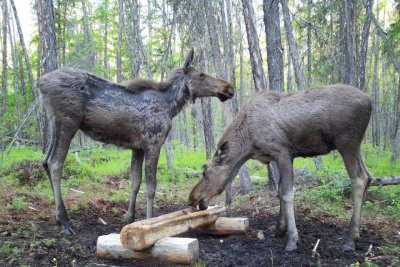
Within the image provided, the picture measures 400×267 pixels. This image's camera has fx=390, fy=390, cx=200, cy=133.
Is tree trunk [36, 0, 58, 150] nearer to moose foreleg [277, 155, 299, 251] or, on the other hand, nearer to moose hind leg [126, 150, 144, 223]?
moose hind leg [126, 150, 144, 223]

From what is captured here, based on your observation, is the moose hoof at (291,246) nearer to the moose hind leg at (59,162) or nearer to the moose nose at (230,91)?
the moose nose at (230,91)

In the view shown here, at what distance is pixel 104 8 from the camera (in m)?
19.5

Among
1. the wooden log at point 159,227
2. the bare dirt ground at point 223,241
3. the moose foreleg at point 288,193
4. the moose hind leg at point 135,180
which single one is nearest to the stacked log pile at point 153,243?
the wooden log at point 159,227

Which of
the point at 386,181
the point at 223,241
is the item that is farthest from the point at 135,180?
the point at 386,181

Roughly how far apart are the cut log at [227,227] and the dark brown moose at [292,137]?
484 millimetres

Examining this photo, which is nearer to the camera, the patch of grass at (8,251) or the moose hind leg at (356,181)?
the patch of grass at (8,251)

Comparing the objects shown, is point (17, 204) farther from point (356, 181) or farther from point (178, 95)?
point (356, 181)

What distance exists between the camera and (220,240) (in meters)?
6.23

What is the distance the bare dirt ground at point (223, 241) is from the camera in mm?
4875

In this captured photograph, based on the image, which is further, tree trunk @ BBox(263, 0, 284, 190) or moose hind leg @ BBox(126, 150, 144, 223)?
tree trunk @ BBox(263, 0, 284, 190)

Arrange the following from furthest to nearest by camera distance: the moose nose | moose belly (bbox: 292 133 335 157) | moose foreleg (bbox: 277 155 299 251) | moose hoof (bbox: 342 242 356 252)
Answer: the moose nose → moose belly (bbox: 292 133 335 157) → moose foreleg (bbox: 277 155 299 251) → moose hoof (bbox: 342 242 356 252)

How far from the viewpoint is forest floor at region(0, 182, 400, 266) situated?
4.88 m

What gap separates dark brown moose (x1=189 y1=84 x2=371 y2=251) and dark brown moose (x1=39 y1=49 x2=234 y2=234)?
1168 millimetres

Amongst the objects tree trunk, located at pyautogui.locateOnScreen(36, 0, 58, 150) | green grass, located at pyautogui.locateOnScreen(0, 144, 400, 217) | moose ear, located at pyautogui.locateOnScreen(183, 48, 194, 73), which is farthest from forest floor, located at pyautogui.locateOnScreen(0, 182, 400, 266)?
tree trunk, located at pyautogui.locateOnScreen(36, 0, 58, 150)
